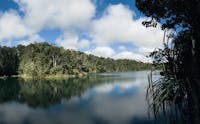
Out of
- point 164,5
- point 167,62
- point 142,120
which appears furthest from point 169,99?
point 142,120

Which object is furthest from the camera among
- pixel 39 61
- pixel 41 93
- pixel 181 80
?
pixel 39 61

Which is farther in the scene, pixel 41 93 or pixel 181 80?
pixel 41 93

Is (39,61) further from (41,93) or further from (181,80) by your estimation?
(181,80)

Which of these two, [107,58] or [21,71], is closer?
[21,71]

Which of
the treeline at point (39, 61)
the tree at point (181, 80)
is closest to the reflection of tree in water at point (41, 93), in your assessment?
the tree at point (181, 80)

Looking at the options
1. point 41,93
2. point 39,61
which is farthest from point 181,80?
point 39,61

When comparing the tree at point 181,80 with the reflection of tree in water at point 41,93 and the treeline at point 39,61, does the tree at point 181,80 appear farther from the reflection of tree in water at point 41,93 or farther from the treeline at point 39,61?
the treeline at point 39,61

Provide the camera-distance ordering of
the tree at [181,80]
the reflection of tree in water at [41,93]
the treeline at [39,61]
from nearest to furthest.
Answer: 1. the tree at [181,80]
2. the reflection of tree in water at [41,93]
3. the treeline at [39,61]

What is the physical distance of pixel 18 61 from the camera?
113 metres

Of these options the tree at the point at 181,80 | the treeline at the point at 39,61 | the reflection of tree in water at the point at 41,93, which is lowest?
the reflection of tree in water at the point at 41,93

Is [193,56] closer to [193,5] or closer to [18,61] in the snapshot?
[193,5]

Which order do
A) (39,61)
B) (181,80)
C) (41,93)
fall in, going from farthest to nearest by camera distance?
1. (39,61)
2. (41,93)
3. (181,80)

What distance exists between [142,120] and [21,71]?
9583 cm

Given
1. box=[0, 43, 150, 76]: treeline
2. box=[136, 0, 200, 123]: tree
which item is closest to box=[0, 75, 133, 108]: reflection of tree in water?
box=[136, 0, 200, 123]: tree
